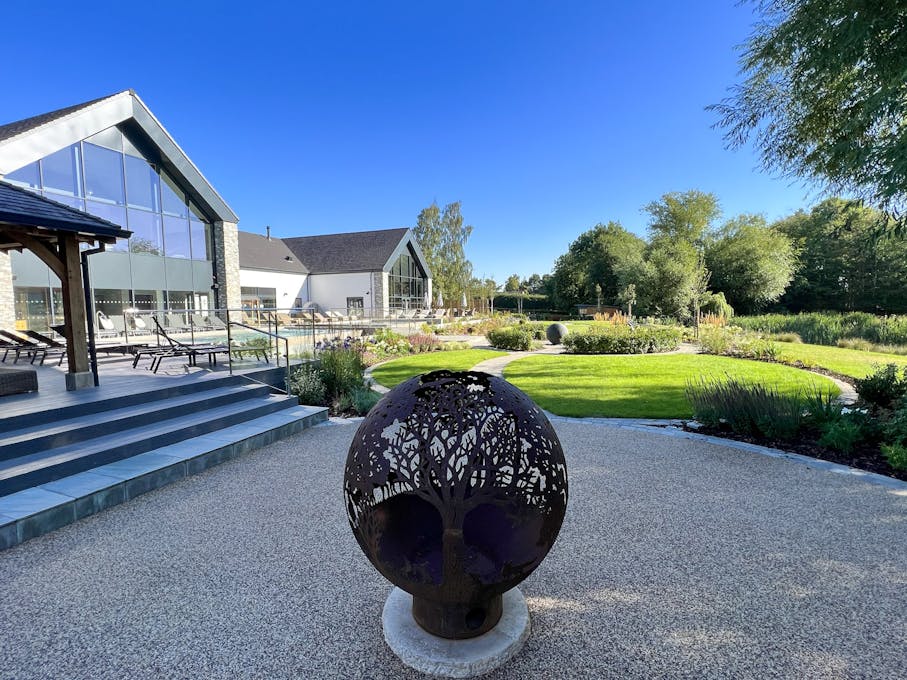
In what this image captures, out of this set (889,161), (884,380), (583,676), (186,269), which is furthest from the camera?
(186,269)

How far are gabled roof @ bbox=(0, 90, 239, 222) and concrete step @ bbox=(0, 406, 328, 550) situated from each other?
45.8ft

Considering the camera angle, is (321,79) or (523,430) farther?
(321,79)

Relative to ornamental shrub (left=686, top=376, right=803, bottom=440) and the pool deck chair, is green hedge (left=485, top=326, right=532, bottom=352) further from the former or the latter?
the pool deck chair

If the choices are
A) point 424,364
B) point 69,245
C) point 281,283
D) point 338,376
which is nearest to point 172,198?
point 281,283

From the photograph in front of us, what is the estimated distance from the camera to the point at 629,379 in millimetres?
10461

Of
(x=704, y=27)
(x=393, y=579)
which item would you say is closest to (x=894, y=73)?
(x=704, y=27)

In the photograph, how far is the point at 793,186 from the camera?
7492 mm

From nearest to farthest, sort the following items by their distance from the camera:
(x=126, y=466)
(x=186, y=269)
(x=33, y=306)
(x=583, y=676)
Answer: (x=583, y=676)
(x=126, y=466)
(x=33, y=306)
(x=186, y=269)

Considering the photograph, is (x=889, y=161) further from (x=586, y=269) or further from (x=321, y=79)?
(x=586, y=269)

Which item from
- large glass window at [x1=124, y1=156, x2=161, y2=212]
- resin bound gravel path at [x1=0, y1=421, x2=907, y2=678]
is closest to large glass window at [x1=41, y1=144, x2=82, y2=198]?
large glass window at [x1=124, y1=156, x2=161, y2=212]

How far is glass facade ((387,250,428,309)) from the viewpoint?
117 feet

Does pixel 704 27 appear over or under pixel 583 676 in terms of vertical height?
over

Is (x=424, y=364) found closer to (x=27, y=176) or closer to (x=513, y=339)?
(x=513, y=339)

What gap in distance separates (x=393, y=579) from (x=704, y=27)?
11956mm
